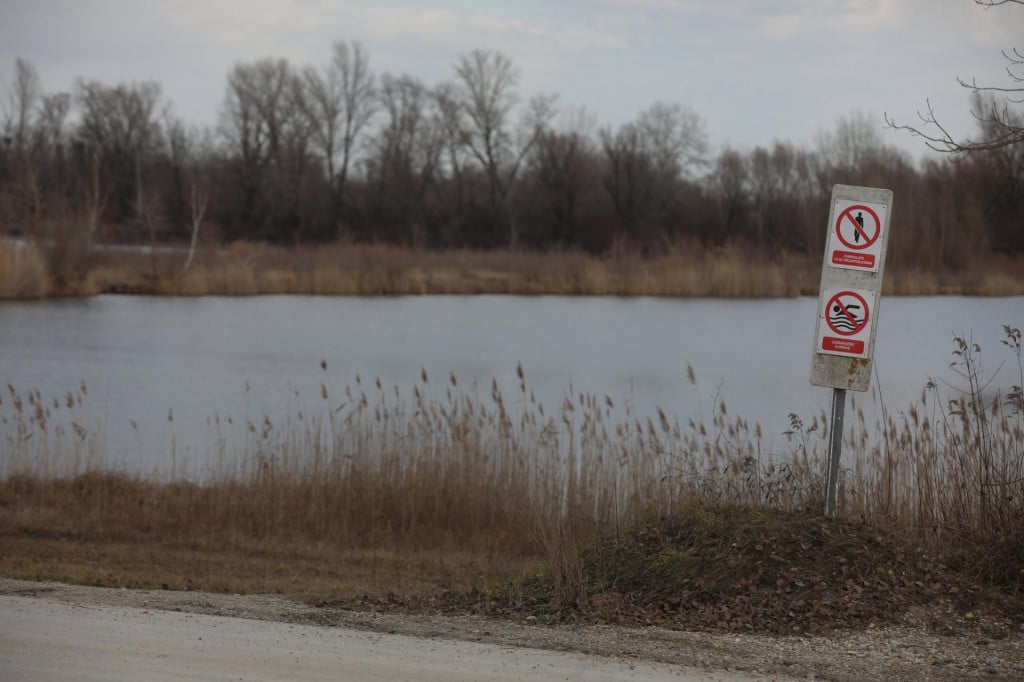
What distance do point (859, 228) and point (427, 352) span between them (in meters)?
21.7

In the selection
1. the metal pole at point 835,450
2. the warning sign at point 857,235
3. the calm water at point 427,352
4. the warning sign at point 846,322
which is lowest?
the calm water at point 427,352

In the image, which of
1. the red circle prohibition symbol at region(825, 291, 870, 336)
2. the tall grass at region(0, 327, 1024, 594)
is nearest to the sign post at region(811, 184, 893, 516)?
the red circle prohibition symbol at region(825, 291, 870, 336)

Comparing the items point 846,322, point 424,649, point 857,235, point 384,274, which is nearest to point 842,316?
point 846,322

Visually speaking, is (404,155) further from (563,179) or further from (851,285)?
(851,285)

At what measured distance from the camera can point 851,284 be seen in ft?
21.7

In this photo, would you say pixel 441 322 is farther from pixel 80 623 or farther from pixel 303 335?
pixel 80 623

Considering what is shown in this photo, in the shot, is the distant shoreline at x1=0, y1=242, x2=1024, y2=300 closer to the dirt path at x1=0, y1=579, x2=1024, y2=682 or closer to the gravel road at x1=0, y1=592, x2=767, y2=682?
the dirt path at x1=0, y1=579, x2=1024, y2=682

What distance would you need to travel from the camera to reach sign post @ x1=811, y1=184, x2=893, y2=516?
655 centimetres

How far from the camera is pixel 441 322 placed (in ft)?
118

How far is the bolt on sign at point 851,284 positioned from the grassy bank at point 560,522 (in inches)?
37.0

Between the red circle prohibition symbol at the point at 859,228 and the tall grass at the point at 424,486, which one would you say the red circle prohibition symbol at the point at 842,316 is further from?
the tall grass at the point at 424,486

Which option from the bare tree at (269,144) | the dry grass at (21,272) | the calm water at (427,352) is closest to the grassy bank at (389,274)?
the dry grass at (21,272)

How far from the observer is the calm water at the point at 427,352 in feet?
62.6

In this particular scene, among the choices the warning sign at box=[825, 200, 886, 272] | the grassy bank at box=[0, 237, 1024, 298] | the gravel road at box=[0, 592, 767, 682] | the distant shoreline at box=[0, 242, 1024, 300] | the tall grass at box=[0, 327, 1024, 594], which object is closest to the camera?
the gravel road at box=[0, 592, 767, 682]
